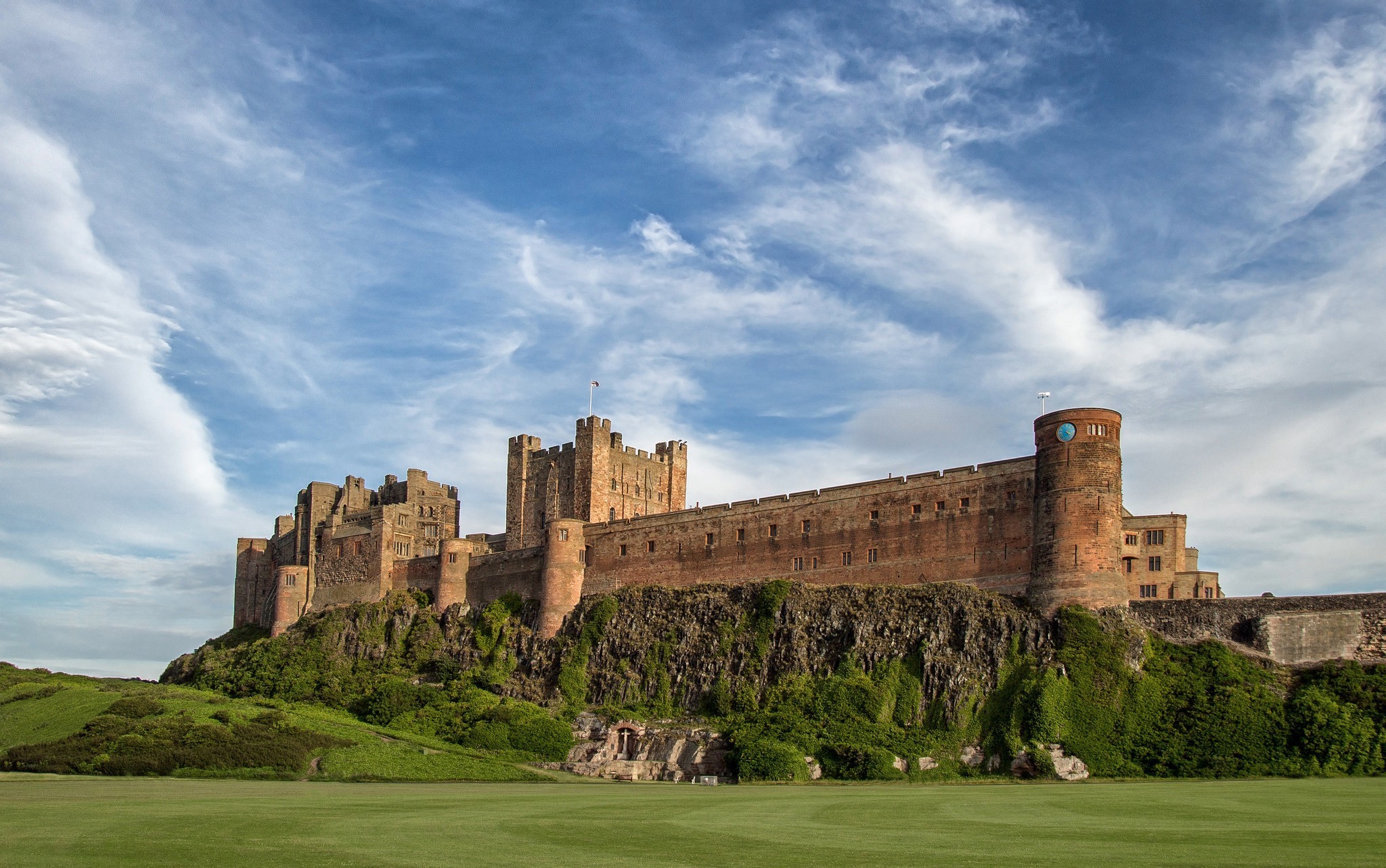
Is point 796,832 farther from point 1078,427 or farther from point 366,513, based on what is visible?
point 366,513

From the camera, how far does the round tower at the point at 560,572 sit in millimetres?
82812

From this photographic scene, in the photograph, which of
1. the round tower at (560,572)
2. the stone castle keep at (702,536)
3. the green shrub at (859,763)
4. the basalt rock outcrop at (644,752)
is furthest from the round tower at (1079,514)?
the round tower at (560,572)

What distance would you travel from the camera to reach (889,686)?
65.0 meters

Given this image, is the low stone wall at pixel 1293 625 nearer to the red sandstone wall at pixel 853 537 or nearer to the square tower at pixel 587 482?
the red sandstone wall at pixel 853 537

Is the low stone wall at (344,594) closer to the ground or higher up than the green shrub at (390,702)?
higher up

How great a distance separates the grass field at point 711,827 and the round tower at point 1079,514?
51.4ft

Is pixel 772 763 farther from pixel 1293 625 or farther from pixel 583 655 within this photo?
pixel 1293 625

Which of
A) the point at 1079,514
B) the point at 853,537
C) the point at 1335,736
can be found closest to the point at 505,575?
the point at 853,537

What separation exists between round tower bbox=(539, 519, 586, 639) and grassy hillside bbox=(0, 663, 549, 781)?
1338 centimetres

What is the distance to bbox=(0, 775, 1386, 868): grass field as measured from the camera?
81.9 ft

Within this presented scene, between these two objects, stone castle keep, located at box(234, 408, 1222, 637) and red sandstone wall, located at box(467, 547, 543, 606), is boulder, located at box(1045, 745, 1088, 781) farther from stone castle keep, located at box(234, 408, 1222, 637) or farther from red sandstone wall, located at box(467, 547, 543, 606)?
red sandstone wall, located at box(467, 547, 543, 606)

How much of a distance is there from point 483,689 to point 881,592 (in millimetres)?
25302

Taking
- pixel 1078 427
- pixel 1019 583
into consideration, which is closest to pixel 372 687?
pixel 1019 583

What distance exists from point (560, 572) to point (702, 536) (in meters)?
10.0
